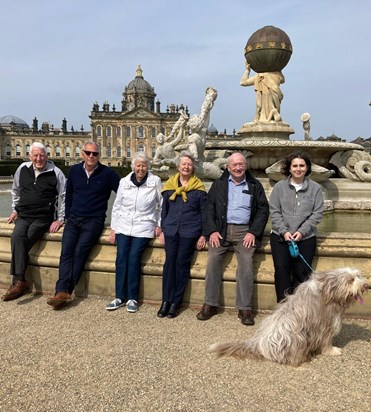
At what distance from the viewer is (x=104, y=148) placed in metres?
86.6

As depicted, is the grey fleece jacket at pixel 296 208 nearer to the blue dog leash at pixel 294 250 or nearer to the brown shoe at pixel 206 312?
the blue dog leash at pixel 294 250

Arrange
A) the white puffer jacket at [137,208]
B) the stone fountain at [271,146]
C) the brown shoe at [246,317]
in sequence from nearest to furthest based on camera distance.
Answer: the brown shoe at [246,317]
the white puffer jacket at [137,208]
the stone fountain at [271,146]

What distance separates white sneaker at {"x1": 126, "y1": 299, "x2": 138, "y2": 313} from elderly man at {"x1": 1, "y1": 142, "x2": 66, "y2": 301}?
112 centimetres

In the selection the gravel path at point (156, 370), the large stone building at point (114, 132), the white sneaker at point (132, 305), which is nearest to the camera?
the gravel path at point (156, 370)

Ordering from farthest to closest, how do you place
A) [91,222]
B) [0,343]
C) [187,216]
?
[91,222] < [187,216] < [0,343]

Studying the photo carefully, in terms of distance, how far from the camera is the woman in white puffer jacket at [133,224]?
3.92 meters

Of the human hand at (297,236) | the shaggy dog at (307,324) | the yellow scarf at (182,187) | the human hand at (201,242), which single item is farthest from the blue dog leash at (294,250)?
the yellow scarf at (182,187)

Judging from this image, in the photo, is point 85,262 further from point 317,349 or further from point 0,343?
point 317,349

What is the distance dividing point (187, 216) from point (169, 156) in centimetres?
594

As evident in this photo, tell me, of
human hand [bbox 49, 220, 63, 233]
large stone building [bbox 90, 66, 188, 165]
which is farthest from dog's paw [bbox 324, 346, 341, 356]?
large stone building [bbox 90, 66, 188, 165]

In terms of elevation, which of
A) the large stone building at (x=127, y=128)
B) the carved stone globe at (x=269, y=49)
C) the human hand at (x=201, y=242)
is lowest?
the human hand at (x=201, y=242)

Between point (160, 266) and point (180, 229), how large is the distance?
431mm

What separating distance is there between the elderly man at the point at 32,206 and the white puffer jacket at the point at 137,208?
0.70 meters

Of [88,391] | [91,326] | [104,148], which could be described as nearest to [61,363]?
[88,391]
